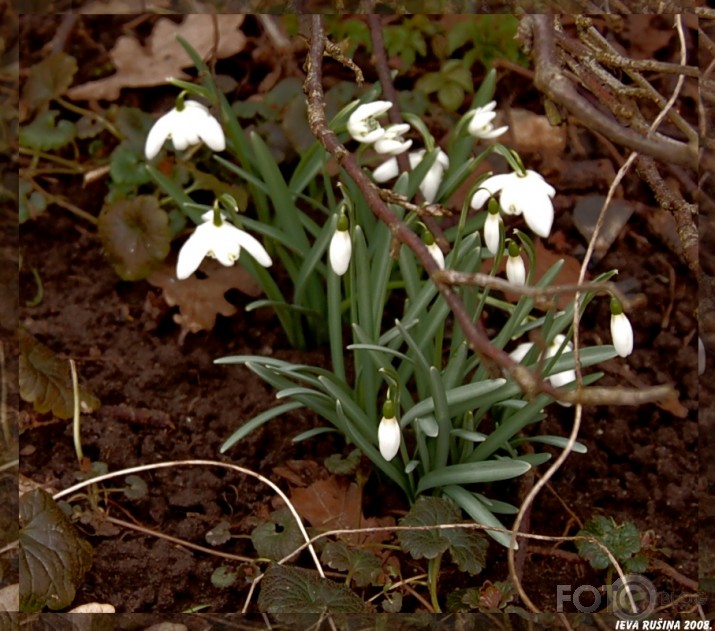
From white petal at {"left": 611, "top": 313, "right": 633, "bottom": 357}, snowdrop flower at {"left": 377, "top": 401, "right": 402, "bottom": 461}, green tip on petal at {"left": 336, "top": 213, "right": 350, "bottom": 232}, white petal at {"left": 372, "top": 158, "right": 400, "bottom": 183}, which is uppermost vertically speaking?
green tip on petal at {"left": 336, "top": 213, "right": 350, "bottom": 232}

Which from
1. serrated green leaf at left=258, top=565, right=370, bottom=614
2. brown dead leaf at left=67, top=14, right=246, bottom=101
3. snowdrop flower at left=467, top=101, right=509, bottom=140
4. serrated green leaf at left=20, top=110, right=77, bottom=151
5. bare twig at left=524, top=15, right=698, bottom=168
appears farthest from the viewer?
brown dead leaf at left=67, top=14, right=246, bottom=101

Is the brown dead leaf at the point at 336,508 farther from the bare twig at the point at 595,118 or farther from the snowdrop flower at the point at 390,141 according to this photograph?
the bare twig at the point at 595,118

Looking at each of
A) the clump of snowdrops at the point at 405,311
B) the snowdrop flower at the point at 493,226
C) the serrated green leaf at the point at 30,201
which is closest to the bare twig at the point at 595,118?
the clump of snowdrops at the point at 405,311

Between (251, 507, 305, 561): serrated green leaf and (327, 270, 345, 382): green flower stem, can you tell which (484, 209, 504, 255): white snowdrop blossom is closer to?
(327, 270, 345, 382): green flower stem

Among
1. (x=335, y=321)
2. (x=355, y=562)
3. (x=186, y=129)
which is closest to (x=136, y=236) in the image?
(x=186, y=129)

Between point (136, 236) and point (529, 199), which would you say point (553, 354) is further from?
point (136, 236)

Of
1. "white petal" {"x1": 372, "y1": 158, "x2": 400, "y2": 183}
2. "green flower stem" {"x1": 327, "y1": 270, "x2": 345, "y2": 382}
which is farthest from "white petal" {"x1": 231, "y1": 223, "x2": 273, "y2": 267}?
"white petal" {"x1": 372, "y1": 158, "x2": 400, "y2": 183}

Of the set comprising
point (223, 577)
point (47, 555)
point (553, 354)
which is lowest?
point (223, 577)
